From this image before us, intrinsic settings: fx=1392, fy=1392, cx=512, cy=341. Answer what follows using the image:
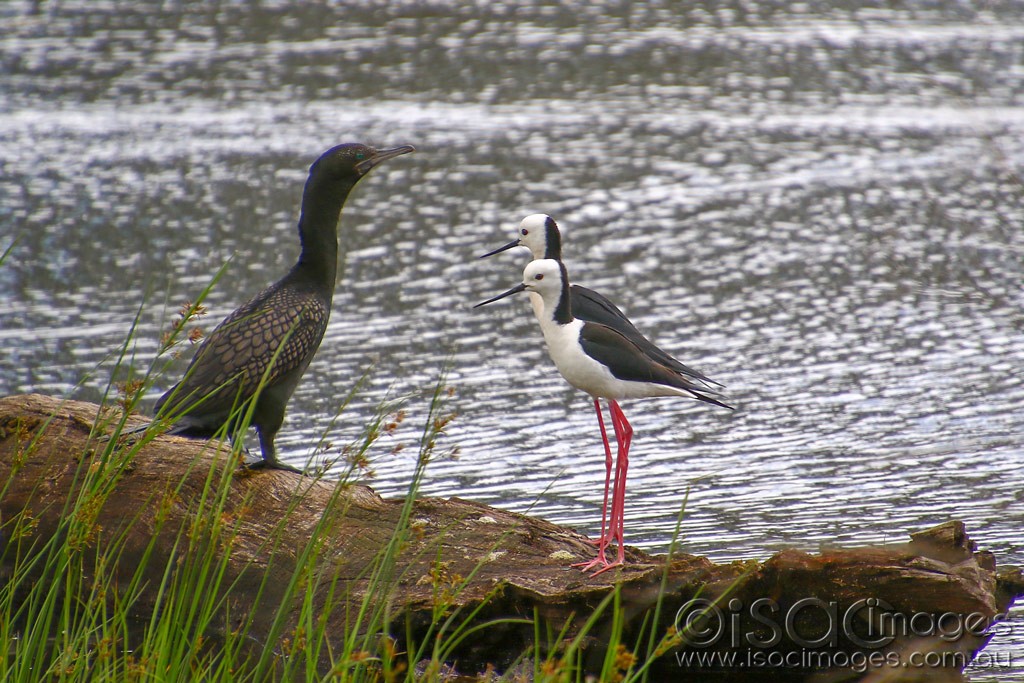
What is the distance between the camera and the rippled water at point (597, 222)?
7.37 metres

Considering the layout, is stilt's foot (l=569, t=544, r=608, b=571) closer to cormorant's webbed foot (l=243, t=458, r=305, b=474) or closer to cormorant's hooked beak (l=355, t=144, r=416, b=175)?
cormorant's webbed foot (l=243, t=458, r=305, b=474)

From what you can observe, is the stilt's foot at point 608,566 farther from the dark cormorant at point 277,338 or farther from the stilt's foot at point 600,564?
the dark cormorant at point 277,338

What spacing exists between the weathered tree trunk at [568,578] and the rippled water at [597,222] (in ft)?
1.59

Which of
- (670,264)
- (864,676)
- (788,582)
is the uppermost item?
(788,582)

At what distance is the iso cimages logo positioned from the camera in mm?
4719

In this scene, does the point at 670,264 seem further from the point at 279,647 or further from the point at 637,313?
the point at 279,647

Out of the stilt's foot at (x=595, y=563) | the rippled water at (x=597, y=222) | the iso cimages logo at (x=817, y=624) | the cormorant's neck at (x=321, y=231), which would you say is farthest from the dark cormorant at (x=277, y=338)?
the iso cimages logo at (x=817, y=624)

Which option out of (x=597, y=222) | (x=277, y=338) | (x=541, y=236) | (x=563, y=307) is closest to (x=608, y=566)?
(x=563, y=307)

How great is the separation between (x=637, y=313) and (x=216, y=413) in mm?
4711

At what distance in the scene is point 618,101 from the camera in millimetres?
16672

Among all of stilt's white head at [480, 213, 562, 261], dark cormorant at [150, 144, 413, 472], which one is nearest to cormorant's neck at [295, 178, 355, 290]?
dark cormorant at [150, 144, 413, 472]

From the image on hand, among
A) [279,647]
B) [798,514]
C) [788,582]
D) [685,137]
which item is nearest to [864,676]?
[788,582]

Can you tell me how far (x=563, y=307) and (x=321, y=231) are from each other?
1547 millimetres

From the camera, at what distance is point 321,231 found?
666 centimetres
